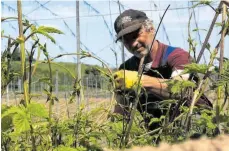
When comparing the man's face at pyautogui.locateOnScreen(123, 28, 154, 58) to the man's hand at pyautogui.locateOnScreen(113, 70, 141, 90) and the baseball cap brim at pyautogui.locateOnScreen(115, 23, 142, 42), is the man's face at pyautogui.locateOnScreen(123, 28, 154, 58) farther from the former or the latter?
the man's hand at pyautogui.locateOnScreen(113, 70, 141, 90)

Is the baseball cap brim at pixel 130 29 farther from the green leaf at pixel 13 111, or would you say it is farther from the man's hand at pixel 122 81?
the green leaf at pixel 13 111

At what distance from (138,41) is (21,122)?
1286 mm

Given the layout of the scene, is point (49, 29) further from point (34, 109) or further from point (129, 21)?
point (129, 21)

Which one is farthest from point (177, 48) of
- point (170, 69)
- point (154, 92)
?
point (154, 92)

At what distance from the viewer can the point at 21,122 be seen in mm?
1322

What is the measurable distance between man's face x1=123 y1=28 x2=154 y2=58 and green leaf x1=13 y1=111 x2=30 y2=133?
1247 mm

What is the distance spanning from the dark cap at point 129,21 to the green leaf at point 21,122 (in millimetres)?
1179

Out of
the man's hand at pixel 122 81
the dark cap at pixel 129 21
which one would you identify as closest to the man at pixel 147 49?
the dark cap at pixel 129 21

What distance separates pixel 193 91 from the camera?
173 cm

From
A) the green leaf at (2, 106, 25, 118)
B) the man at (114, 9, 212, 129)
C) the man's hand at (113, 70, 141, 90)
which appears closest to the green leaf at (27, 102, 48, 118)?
the green leaf at (2, 106, 25, 118)

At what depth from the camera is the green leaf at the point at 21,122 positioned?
130 cm

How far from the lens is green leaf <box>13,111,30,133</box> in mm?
1300

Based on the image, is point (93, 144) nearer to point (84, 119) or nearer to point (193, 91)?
point (84, 119)

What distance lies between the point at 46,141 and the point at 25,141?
0.06 metres
